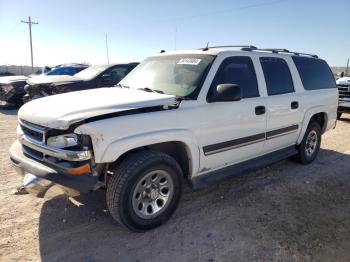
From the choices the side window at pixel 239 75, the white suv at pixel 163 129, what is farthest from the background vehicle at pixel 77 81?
the side window at pixel 239 75

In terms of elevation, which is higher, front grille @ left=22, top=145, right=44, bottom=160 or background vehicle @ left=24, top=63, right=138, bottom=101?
background vehicle @ left=24, top=63, right=138, bottom=101

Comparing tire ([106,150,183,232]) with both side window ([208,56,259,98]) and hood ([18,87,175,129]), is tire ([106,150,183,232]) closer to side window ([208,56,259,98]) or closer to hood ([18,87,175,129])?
hood ([18,87,175,129])

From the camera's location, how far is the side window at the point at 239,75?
4.07 m

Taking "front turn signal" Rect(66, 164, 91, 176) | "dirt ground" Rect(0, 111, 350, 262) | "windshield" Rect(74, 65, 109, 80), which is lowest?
"dirt ground" Rect(0, 111, 350, 262)

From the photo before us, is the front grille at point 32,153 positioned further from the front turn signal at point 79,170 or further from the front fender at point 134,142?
the front fender at point 134,142

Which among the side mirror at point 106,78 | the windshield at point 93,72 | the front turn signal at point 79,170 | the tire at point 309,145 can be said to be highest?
the windshield at point 93,72

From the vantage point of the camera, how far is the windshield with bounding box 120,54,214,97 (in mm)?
3912

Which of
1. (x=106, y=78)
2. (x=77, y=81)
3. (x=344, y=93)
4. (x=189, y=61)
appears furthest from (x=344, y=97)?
(x=189, y=61)

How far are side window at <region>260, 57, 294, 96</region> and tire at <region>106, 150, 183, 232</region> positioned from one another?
2.09m

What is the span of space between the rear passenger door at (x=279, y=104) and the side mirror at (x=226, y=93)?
1078 millimetres

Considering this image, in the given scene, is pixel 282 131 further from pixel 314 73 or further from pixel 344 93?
pixel 344 93

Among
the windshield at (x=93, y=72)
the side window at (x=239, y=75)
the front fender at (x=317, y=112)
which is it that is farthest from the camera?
the windshield at (x=93, y=72)

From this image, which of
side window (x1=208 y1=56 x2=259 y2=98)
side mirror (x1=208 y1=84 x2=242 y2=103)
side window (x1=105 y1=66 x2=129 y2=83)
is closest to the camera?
side mirror (x1=208 y1=84 x2=242 y2=103)

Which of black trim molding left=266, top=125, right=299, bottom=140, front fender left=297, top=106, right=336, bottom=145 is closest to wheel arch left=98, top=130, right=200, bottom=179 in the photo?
black trim molding left=266, top=125, right=299, bottom=140
